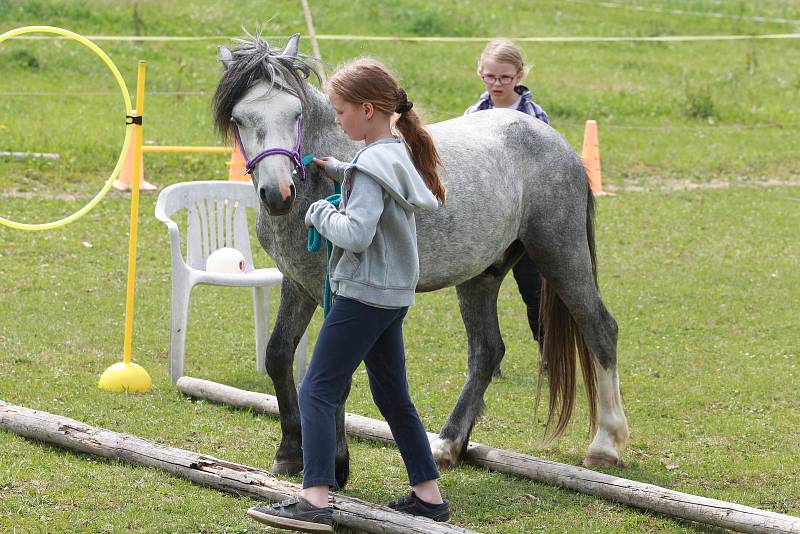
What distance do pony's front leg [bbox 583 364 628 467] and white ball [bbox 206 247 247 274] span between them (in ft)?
8.04

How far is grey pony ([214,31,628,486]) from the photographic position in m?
4.38

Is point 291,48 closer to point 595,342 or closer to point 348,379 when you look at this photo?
point 348,379

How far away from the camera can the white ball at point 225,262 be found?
22.6 feet

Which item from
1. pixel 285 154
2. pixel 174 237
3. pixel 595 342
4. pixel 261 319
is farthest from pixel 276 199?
pixel 261 319

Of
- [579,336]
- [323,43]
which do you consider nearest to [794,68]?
[323,43]

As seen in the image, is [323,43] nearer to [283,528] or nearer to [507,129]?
[507,129]

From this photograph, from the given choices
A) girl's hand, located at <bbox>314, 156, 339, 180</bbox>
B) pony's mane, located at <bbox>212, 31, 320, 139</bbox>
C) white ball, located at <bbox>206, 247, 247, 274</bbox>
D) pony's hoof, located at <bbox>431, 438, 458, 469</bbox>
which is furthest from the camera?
white ball, located at <bbox>206, 247, 247, 274</bbox>

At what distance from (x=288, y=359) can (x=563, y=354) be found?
59.7 inches

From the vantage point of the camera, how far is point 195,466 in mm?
4773

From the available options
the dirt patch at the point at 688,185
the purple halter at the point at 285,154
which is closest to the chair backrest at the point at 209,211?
the purple halter at the point at 285,154

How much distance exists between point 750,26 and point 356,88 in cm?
1972

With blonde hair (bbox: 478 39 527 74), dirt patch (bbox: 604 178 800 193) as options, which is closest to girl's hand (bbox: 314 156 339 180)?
blonde hair (bbox: 478 39 527 74)

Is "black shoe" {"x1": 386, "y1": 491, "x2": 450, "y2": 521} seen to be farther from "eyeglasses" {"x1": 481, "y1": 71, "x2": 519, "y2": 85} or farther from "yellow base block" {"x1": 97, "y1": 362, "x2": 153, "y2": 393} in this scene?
"eyeglasses" {"x1": 481, "y1": 71, "x2": 519, "y2": 85}

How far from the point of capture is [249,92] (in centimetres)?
436
